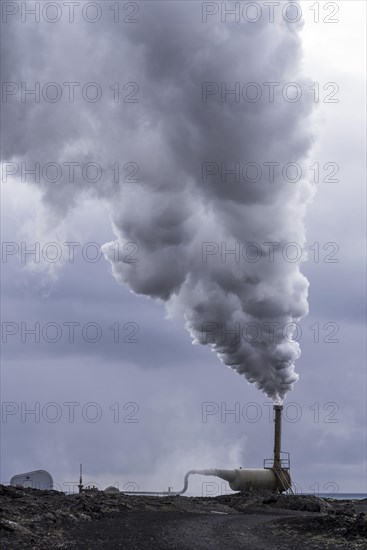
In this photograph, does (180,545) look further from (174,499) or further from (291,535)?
(174,499)

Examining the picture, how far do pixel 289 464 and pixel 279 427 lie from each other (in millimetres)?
4150

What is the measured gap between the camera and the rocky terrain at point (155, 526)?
35375 mm

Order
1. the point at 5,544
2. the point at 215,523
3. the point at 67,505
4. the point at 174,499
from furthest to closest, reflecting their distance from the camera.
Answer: the point at 174,499
the point at 67,505
the point at 215,523
the point at 5,544

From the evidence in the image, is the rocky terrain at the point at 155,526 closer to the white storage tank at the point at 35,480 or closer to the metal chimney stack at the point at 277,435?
the metal chimney stack at the point at 277,435

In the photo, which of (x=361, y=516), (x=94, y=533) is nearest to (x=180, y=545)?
(x=94, y=533)

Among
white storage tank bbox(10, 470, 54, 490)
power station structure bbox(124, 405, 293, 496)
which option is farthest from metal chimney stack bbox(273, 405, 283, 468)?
white storage tank bbox(10, 470, 54, 490)

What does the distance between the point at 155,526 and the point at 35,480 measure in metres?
45.9

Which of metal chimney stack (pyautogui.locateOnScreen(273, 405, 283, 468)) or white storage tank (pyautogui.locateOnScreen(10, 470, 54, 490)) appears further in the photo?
white storage tank (pyautogui.locateOnScreen(10, 470, 54, 490))

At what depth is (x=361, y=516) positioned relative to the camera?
41.3 metres

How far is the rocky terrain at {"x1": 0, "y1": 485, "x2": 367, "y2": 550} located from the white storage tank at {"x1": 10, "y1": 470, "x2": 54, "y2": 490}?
25.4 m

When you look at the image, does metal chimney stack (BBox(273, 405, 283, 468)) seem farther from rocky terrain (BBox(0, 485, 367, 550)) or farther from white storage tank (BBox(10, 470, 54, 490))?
white storage tank (BBox(10, 470, 54, 490))

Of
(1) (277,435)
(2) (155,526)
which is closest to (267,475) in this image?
(1) (277,435)

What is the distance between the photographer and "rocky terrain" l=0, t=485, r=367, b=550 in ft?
116

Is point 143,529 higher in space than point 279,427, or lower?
lower
